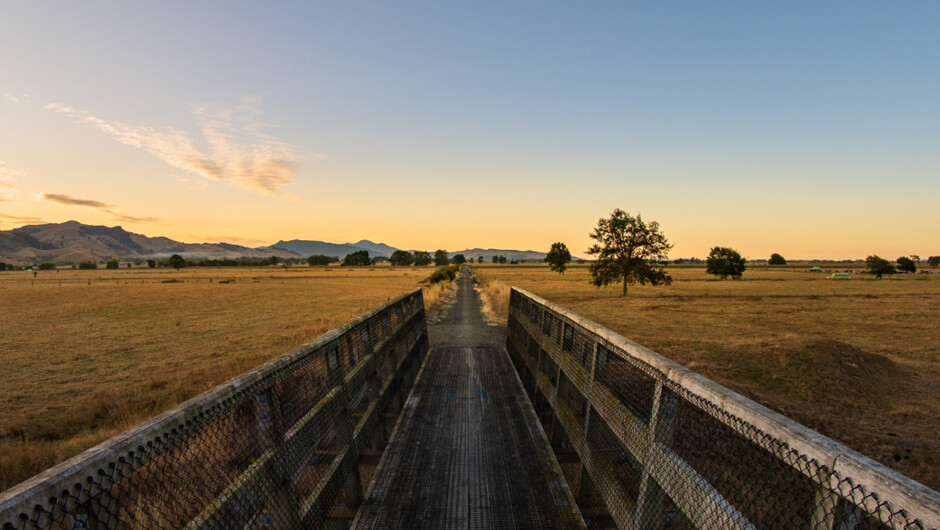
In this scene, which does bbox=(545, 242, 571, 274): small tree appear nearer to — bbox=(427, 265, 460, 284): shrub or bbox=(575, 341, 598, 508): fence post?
bbox=(427, 265, 460, 284): shrub

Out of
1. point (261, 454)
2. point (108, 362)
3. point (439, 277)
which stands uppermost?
point (261, 454)

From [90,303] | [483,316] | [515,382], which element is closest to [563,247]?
[483,316]

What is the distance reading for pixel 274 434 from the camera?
2.60 m

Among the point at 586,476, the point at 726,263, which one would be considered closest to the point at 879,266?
the point at 726,263

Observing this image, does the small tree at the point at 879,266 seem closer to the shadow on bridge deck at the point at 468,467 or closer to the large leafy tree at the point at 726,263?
the large leafy tree at the point at 726,263

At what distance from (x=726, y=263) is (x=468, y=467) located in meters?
72.8

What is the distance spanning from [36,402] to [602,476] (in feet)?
44.0

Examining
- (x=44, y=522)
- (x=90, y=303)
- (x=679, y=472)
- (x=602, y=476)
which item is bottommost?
(x=90, y=303)

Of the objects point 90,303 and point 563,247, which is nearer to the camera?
point 90,303

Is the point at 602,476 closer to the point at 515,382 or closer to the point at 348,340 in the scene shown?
the point at 348,340

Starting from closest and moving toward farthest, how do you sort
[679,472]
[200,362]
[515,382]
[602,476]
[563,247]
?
1. [679,472]
2. [602,476]
3. [515,382]
4. [200,362]
5. [563,247]

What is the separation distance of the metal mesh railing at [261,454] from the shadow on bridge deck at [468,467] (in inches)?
15.4

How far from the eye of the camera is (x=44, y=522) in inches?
56.4

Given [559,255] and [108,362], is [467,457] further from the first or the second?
[559,255]
